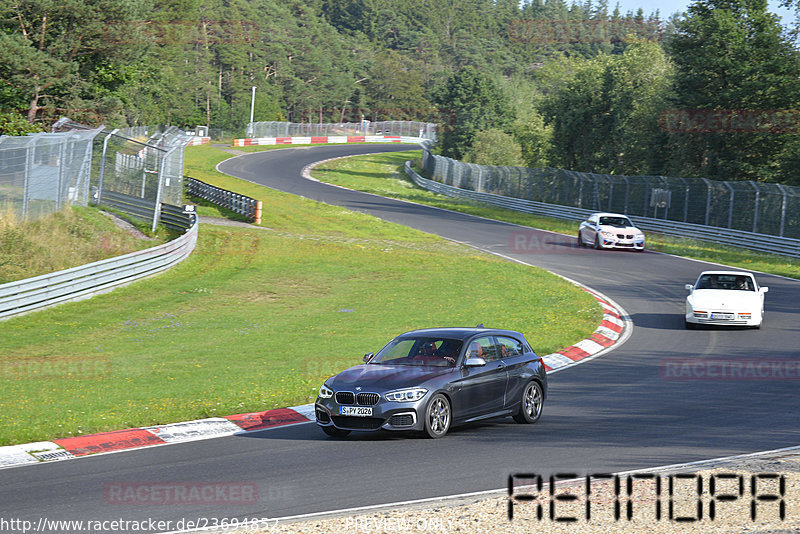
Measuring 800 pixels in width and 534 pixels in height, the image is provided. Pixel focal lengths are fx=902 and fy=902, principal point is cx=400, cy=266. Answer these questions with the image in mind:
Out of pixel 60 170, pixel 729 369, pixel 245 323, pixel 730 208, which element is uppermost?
pixel 730 208

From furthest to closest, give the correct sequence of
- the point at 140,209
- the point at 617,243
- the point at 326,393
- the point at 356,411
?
the point at 617,243, the point at 140,209, the point at 326,393, the point at 356,411

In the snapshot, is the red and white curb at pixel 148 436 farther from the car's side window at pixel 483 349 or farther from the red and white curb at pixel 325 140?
the red and white curb at pixel 325 140

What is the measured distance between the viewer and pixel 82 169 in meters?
30.9

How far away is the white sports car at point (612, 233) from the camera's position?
37188mm

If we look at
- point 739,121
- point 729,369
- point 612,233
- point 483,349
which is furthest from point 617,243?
point 483,349

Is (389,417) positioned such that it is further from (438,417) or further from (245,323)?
(245,323)

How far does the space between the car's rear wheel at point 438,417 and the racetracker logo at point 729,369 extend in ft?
20.1

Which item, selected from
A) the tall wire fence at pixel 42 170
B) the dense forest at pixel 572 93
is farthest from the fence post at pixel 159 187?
Result: the dense forest at pixel 572 93

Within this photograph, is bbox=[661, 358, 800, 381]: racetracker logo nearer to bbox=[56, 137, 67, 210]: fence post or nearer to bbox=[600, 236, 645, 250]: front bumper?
bbox=[56, 137, 67, 210]: fence post

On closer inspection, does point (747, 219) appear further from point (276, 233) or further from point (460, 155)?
point (460, 155)

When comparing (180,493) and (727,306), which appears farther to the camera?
(727,306)

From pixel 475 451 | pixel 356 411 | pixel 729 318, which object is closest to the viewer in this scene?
pixel 475 451

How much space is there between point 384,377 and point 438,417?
843 millimetres

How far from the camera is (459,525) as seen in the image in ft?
23.8
